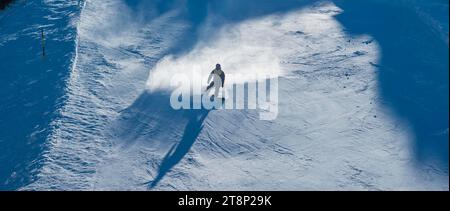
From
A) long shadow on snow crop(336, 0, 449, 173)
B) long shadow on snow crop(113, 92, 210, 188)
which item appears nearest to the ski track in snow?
long shadow on snow crop(113, 92, 210, 188)

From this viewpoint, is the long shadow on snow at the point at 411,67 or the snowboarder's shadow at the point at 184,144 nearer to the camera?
the snowboarder's shadow at the point at 184,144

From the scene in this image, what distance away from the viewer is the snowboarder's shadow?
12.3m

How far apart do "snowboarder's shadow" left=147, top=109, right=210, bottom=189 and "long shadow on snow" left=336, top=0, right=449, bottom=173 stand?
5.18 metres

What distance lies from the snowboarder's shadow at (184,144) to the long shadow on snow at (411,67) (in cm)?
518

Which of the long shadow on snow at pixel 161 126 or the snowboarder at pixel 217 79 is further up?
the snowboarder at pixel 217 79

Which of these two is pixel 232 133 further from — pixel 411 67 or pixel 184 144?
pixel 411 67

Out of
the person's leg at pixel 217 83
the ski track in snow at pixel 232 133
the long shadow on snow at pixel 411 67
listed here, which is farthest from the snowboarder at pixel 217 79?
the long shadow on snow at pixel 411 67

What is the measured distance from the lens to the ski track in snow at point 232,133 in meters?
12.2

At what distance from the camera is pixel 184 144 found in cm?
1322

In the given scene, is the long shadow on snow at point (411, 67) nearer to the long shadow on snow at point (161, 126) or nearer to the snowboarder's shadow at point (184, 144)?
the snowboarder's shadow at point (184, 144)

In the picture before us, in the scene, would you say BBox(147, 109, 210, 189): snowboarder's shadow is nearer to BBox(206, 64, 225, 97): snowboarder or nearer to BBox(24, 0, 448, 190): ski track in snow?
BBox(24, 0, 448, 190): ski track in snow

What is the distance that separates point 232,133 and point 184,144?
1.30m

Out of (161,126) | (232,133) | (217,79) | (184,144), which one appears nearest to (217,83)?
(217,79)
